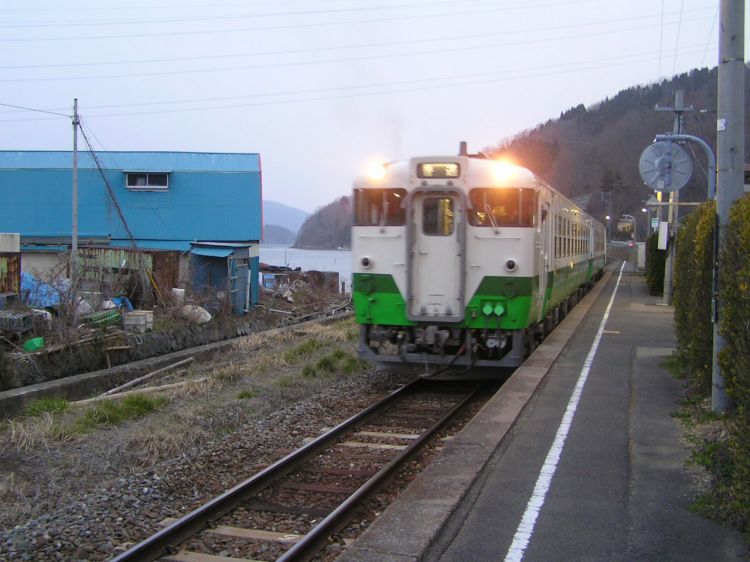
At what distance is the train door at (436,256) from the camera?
9.60 metres

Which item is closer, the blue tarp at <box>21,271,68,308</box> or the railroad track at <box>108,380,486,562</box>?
the railroad track at <box>108,380,486,562</box>

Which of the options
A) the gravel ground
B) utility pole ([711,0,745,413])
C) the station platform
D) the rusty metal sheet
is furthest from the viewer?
the rusty metal sheet

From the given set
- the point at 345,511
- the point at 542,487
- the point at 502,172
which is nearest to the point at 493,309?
the point at 502,172

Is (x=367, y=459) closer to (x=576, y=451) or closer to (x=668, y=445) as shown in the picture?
(x=576, y=451)

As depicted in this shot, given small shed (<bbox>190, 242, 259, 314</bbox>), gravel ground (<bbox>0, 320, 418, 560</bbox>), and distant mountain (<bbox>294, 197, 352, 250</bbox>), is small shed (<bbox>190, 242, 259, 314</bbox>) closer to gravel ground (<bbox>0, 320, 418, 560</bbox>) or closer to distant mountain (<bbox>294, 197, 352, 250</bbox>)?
gravel ground (<bbox>0, 320, 418, 560</bbox>)

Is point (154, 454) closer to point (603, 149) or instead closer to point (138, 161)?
point (138, 161)

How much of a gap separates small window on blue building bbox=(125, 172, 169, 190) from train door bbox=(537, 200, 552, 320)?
21.8 meters

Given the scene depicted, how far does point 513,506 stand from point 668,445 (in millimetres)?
2120

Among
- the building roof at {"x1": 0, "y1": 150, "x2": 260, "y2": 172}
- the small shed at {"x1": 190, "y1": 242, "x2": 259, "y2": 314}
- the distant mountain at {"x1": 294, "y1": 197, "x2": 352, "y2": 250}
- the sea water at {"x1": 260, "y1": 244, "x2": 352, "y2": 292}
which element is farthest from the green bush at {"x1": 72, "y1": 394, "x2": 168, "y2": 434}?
the distant mountain at {"x1": 294, "y1": 197, "x2": 352, "y2": 250}

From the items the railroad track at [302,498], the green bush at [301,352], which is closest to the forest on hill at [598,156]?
the green bush at [301,352]

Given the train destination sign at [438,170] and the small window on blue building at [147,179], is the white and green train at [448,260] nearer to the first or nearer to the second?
the train destination sign at [438,170]

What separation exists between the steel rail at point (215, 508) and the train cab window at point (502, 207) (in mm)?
3410

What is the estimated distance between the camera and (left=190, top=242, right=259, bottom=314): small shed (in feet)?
80.8

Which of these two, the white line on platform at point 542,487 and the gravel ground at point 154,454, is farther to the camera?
the gravel ground at point 154,454
